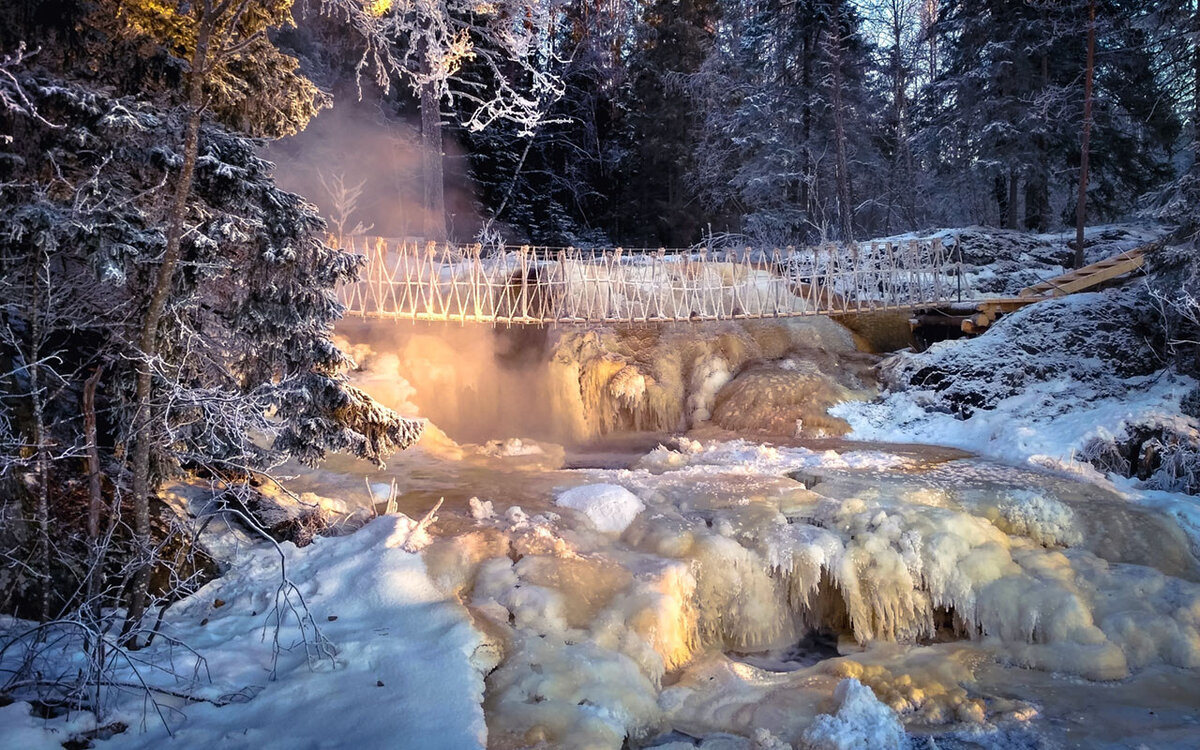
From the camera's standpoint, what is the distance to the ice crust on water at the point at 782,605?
4.64 metres

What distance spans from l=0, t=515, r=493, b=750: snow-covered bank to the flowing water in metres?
0.31

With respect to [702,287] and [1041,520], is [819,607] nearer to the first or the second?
[1041,520]

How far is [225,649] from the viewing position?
420 cm

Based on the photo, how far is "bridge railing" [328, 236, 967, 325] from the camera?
470 inches

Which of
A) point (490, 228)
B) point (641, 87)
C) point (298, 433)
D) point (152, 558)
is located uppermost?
point (641, 87)

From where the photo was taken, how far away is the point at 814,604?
625 centimetres

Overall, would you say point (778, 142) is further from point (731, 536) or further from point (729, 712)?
point (729, 712)

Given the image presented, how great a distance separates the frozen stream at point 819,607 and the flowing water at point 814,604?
0.02 meters

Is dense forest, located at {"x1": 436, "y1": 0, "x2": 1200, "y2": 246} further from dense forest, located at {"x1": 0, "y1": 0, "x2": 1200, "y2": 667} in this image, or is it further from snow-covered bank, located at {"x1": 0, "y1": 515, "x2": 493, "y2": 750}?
snow-covered bank, located at {"x1": 0, "y1": 515, "x2": 493, "y2": 750}

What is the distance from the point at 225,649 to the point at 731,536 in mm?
4101

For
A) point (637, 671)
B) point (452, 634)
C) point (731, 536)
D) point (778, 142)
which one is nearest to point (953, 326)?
point (778, 142)

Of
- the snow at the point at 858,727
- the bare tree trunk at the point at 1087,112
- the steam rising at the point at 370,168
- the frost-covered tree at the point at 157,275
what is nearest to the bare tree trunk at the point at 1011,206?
the bare tree trunk at the point at 1087,112

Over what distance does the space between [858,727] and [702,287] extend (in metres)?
8.88

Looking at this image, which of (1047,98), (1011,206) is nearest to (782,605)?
(1047,98)
